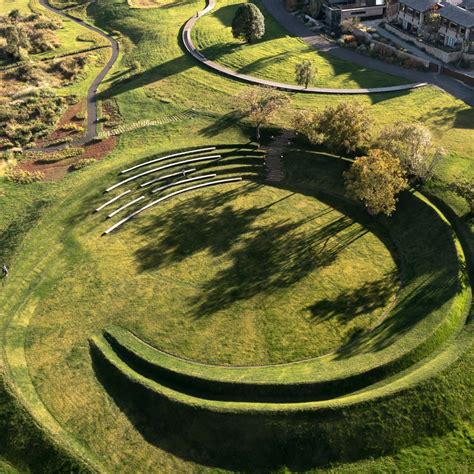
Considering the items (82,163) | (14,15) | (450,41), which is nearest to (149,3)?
(14,15)

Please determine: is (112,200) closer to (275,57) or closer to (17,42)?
(275,57)

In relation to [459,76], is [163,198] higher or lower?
lower

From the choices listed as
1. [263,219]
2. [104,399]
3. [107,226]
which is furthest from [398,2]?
[104,399]

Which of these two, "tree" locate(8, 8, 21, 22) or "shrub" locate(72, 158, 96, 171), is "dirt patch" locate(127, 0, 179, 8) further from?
"shrub" locate(72, 158, 96, 171)

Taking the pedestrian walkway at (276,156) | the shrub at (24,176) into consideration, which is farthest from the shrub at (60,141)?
the pedestrian walkway at (276,156)

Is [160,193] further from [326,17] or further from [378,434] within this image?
[326,17]

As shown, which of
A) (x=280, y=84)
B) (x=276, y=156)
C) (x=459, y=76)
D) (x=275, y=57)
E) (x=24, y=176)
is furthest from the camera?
(x=275, y=57)
